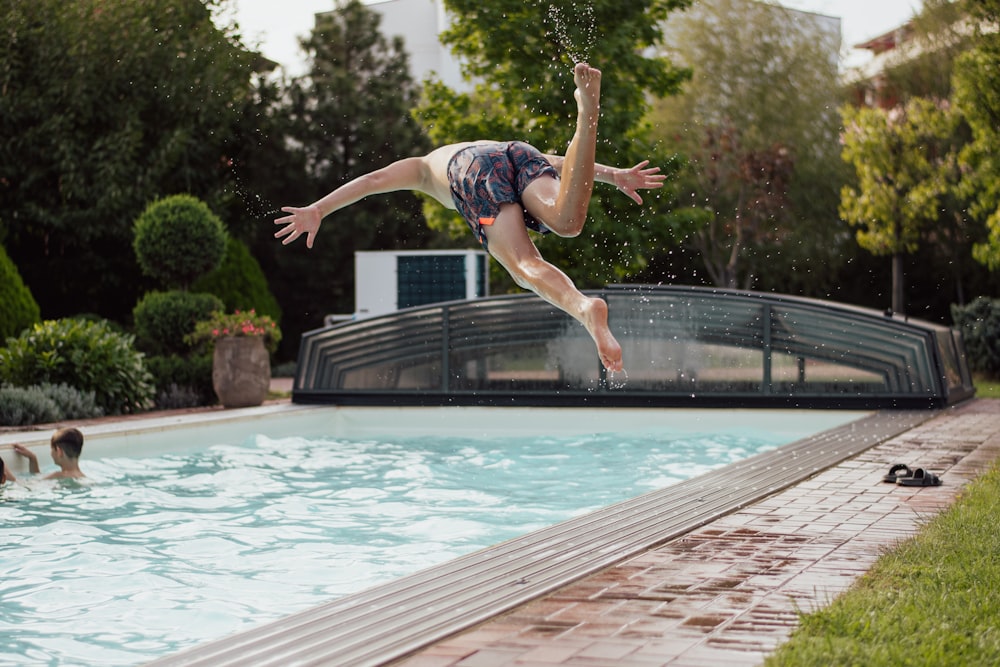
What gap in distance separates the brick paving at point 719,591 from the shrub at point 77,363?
815 centimetres

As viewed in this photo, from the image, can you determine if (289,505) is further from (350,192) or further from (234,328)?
(234,328)

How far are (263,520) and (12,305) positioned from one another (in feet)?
26.7

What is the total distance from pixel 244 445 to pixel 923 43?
20.6m

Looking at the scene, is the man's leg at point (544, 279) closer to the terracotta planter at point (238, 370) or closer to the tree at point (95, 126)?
the terracotta planter at point (238, 370)

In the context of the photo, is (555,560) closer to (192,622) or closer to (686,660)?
(686,660)

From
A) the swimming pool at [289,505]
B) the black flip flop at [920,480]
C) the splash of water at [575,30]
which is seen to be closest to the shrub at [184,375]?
the swimming pool at [289,505]

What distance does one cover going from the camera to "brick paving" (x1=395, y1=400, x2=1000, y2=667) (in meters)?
3.10

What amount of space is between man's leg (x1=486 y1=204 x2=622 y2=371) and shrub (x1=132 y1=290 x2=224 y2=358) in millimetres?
10179

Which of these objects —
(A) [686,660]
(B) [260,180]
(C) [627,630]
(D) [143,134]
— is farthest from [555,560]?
(B) [260,180]

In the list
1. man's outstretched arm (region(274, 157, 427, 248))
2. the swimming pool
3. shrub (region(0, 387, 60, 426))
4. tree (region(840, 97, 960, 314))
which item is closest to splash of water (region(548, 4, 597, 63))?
the swimming pool

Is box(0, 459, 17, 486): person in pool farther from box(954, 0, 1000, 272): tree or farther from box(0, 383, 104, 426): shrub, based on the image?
box(954, 0, 1000, 272): tree

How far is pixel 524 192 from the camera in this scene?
4539 millimetres

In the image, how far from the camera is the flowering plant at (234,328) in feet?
42.6

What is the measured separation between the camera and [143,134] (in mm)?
20000
